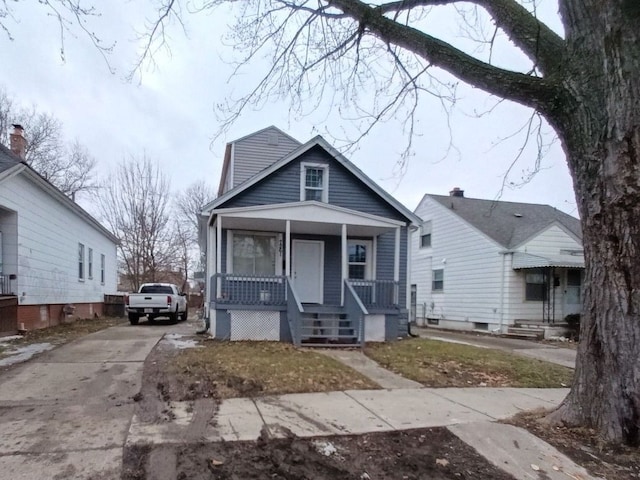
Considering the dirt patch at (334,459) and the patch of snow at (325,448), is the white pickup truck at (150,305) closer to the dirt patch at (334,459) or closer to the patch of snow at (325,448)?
the dirt patch at (334,459)

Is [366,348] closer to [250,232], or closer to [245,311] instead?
[245,311]

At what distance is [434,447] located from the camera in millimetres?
4301

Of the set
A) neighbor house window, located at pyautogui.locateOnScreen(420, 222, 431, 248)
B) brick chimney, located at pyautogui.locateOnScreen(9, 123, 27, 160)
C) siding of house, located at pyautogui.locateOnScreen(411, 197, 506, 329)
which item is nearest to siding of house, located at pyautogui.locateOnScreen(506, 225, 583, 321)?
siding of house, located at pyautogui.locateOnScreen(411, 197, 506, 329)

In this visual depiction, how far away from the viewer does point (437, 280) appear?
22031 mm

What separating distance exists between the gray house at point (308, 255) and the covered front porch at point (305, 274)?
0.03m

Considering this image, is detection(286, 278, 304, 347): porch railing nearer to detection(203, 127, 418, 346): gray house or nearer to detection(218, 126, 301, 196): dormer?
detection(203, 127, 418, 346): gray house

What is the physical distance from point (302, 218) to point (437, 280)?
39.3 ft

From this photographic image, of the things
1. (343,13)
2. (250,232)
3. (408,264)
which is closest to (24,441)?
(343,13)

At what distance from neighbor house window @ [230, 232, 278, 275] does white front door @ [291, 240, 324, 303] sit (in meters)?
0.68

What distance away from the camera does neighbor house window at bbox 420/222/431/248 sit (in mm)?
22781

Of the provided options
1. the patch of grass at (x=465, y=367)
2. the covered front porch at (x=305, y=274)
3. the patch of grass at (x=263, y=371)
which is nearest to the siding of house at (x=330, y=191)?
the covered front porch at (x=305, y=274)

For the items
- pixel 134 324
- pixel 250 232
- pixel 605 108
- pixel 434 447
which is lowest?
pixel 134 324

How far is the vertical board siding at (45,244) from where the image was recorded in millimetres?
12461

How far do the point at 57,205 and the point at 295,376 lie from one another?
42.1ft
